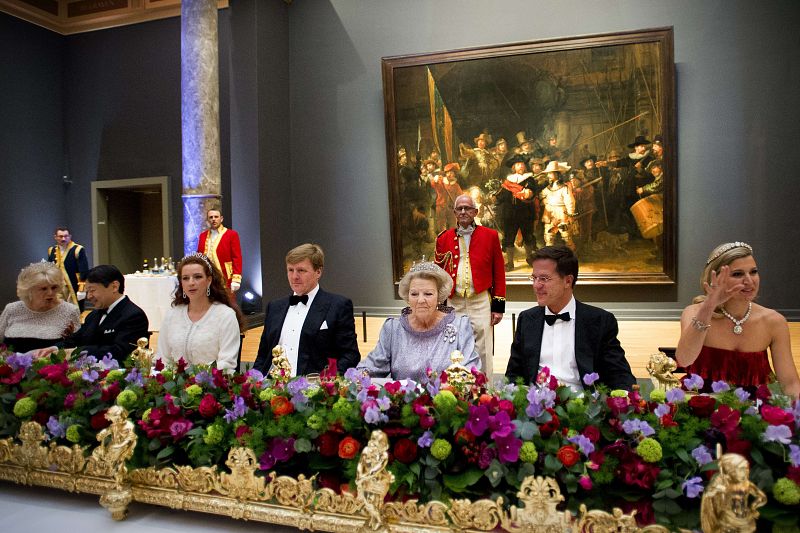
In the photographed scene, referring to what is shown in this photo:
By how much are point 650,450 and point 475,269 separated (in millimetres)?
3700

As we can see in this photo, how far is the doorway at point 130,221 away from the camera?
10695 millimetres

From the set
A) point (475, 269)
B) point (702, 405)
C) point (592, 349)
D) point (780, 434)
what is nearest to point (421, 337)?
point (592, 349)

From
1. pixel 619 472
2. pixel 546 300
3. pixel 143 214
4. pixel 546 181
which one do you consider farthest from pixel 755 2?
pixel 143 214

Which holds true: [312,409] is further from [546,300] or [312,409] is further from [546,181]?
[546,181]

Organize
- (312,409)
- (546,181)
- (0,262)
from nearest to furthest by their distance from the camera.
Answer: (312,409)
(546,181)
(0,262)

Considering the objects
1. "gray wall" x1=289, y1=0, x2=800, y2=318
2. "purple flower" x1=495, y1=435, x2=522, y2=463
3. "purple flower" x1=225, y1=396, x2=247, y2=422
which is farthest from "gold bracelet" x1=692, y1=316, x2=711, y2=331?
"gray wall" x1=289, y1=0, x2=800, y2=318

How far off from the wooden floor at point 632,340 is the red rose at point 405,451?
4447mm

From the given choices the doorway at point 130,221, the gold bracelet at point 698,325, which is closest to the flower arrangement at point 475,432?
the gold bracelet at point 698,325

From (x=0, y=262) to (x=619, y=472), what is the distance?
11442 mm

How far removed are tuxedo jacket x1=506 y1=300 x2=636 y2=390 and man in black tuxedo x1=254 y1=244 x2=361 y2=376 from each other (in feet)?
3.42

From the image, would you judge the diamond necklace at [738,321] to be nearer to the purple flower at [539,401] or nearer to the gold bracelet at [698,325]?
the gold bracelet at [698,325]

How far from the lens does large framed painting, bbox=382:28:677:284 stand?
8.79 m

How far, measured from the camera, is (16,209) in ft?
35.0

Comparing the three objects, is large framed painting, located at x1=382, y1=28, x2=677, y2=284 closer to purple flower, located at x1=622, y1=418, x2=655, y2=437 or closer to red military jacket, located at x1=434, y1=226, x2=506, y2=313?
red military jacket, located at x1=434, y1=226, x2=506, y2=313
